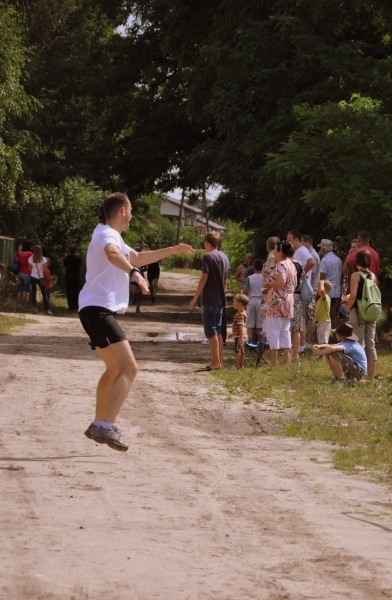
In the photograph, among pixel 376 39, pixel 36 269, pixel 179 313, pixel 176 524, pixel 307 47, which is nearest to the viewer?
pixel 176 524

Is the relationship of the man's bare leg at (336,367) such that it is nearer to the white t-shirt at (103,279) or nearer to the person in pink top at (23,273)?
the white t-shirt at (103,279)

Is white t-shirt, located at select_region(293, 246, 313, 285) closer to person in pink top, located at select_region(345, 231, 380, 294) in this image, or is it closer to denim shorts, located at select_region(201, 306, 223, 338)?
person in pink top, located at select_region(345, 231, 380, 294)

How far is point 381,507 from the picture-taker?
A: 330 inches

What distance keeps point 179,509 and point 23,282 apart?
84.6 ft

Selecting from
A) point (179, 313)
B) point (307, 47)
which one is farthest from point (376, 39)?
point (179, 313)

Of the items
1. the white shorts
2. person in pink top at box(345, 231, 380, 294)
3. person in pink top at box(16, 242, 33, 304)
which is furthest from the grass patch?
person in pink top at box(16, 242, 33, 304)

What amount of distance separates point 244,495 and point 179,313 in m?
29.0

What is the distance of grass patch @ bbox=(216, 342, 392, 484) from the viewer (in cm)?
1078

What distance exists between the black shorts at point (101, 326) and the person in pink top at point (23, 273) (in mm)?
23242

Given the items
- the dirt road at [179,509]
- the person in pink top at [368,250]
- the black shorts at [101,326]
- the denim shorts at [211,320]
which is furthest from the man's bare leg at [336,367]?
the black shorts at [101,326]

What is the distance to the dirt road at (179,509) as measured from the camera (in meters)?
6.08

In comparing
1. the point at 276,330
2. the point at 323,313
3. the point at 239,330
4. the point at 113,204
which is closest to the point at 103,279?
the point at 113,204

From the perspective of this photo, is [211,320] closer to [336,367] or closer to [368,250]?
[336,367]

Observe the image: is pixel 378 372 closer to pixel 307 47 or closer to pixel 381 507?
pixel 381 507
